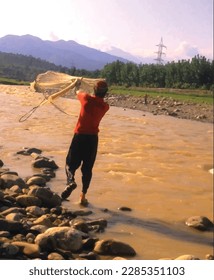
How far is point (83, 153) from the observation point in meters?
5.39

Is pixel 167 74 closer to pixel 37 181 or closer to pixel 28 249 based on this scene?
pixel 37 181

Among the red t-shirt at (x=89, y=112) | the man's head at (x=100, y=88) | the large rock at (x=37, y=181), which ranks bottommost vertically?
the large rock at (x=37, y=181)

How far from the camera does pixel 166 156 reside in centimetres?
984

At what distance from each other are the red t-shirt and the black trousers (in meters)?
0.09

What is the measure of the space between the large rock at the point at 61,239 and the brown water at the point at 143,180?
612 mm

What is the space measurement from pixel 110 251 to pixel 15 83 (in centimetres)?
4826

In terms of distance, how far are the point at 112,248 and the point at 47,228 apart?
75 centimetres

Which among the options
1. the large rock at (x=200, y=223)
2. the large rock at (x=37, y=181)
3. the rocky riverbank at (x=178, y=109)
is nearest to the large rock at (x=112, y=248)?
the large rock at (x=200, y=223)

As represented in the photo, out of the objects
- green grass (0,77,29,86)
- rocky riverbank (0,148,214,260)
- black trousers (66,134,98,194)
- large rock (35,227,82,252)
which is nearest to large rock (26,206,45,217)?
rocky riverbank (0,148,214,260)

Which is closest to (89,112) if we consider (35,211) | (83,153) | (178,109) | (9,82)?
(83,153)

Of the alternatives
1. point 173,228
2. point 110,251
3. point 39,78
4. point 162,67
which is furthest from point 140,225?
point 162,67

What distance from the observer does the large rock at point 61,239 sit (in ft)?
13.0

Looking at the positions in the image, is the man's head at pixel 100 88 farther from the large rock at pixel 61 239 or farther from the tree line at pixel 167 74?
the tree line at pixel 167 74

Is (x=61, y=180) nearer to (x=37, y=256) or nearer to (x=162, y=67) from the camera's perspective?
(x=37, y=256)
